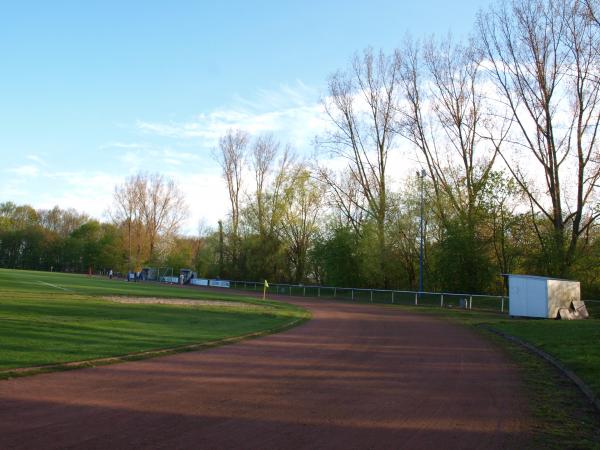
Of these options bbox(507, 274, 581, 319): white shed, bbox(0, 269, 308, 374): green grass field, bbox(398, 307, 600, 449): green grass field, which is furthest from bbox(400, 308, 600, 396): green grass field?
bbox(0, 269, 308, 374): green grass field

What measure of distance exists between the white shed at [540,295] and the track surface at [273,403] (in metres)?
14.3

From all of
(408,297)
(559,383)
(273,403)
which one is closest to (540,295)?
(408,297)

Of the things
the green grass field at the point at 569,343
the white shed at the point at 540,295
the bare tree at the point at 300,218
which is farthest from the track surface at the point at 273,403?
the bare tree at the point at 300,218

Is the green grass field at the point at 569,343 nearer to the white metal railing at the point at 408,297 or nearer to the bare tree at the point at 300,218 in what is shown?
the white metal railing at the point at 408,297

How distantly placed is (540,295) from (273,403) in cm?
2201

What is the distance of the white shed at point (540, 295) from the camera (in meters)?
25.5

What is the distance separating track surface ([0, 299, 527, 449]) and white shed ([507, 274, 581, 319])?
14.3 metres

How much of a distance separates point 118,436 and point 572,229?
1516 inches

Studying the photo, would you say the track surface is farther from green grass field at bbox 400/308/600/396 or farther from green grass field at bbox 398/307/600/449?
green grass field at bbox 400/308/600/396

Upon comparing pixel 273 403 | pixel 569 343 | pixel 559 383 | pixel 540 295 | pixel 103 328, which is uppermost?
pixel 540 295

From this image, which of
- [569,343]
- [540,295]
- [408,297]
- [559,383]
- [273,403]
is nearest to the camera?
[273,403]

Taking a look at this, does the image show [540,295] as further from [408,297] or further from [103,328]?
[103,328]

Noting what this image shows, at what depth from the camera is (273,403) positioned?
7875mm

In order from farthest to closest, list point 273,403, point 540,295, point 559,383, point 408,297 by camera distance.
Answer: point 408,297, point 540,295, point 559,383, point 273,403
